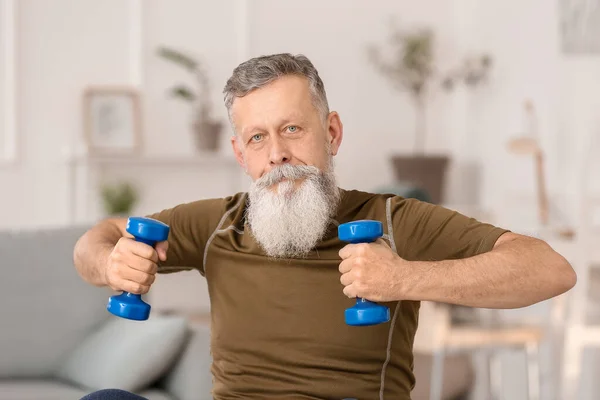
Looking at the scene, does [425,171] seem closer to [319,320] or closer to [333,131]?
[333,131]

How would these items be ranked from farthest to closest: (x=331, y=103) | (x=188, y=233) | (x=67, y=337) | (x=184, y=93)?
(x=331, y=103)
(x=184, y=93)
(x=67, y=337)
(x=188, y=233)

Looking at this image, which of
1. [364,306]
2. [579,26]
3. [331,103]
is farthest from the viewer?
[331,103]

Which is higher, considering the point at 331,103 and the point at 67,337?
the point at 331,103

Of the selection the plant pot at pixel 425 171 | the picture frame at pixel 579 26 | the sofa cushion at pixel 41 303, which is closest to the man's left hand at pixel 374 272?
the sofa cushion at pixel 41 303

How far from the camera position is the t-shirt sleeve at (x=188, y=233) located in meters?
1.95

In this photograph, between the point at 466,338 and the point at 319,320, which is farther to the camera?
the point at 466,338

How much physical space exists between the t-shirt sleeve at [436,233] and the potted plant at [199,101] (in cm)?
427

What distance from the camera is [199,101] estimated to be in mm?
6281

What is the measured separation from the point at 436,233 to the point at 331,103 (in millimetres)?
4853

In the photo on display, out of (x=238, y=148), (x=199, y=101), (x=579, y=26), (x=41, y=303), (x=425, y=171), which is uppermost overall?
(x=579, y=26)

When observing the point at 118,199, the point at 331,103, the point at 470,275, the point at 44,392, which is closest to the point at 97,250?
the point at 470,275

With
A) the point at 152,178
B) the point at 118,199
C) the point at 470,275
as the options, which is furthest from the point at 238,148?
the point at 152,178

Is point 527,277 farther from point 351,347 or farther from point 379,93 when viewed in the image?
point 379,93

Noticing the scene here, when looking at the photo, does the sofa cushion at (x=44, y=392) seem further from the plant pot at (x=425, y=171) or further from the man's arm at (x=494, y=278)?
the plant pot at (x=425, y=171)
